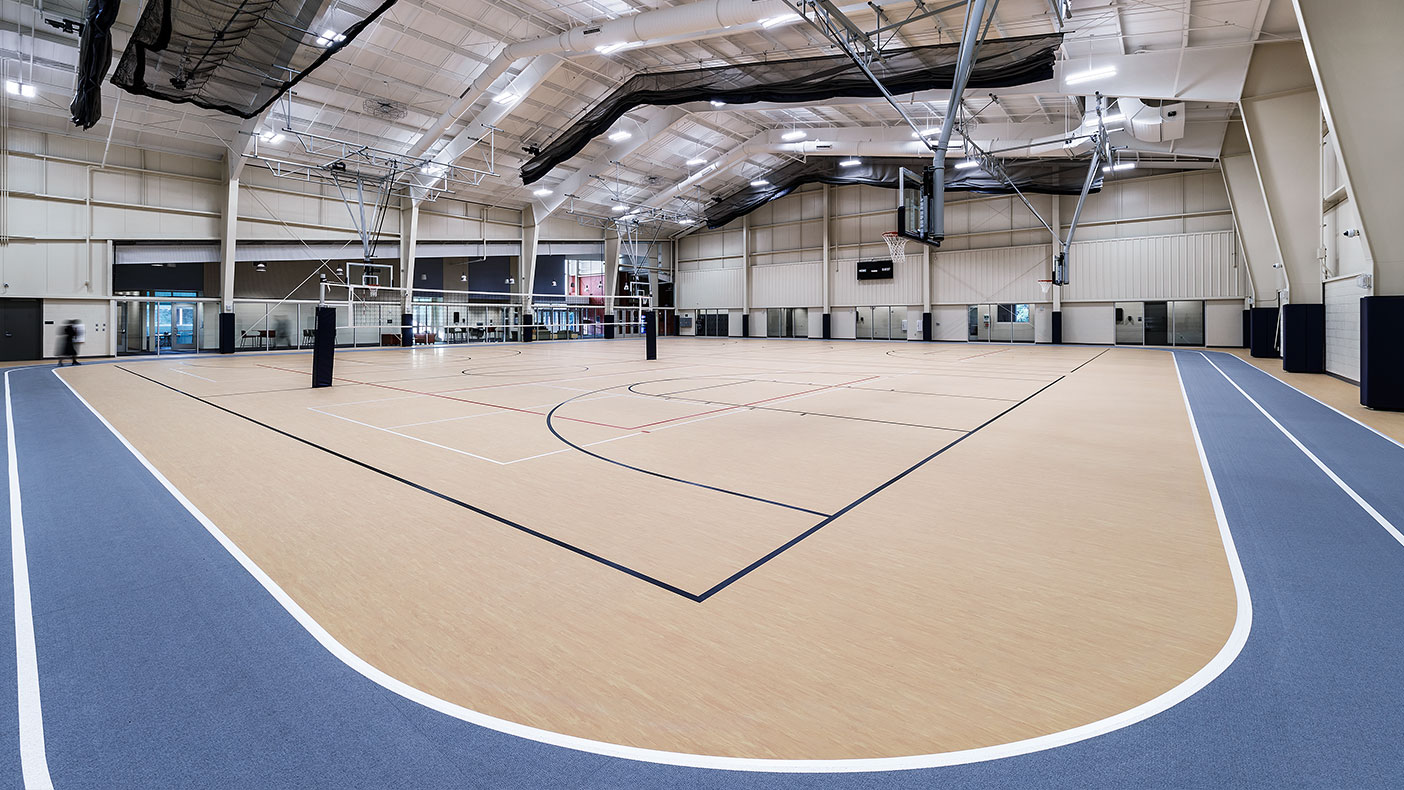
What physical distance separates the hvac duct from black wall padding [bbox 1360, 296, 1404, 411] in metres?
11.3

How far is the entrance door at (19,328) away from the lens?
19.7m

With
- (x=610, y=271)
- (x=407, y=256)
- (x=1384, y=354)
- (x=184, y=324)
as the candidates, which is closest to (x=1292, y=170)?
(x=1384, y=354)

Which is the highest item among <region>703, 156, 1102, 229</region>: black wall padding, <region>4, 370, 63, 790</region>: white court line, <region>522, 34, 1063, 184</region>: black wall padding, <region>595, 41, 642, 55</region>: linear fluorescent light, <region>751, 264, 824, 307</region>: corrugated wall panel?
<region>703, 156, 1102, 229</region>: black wall padding

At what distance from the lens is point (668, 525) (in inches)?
155

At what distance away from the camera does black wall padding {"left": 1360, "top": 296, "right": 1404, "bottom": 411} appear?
8.50m

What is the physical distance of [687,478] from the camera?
5039mm

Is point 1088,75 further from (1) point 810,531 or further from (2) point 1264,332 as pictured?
(1) point 810,531

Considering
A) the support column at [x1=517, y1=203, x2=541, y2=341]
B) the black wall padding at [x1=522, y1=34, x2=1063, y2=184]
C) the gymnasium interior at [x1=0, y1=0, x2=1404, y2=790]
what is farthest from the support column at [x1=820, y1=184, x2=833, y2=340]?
the black wall padding at [x1=522, y1=34, x2=1063, y2=184]

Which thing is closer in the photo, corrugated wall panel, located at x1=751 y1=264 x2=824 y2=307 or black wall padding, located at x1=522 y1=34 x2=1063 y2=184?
black wall padding, located at x1=522 y1=34 x2=1063 y2=184

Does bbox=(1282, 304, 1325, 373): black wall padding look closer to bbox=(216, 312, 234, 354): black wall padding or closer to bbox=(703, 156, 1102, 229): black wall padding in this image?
bbox=(703, 156, 1102, 229): black wall padding

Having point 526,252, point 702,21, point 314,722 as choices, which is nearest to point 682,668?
point 314,722

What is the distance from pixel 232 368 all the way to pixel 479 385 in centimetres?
967

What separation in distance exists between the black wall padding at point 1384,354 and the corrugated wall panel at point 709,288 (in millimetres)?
32818

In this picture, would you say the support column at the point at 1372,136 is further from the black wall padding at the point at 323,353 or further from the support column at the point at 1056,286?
the support column at the point at 1056,286
